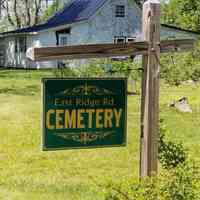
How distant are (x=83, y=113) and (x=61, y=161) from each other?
3608 millimetres

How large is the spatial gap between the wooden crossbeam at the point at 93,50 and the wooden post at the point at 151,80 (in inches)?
2.8

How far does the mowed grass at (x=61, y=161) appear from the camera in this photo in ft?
19.1

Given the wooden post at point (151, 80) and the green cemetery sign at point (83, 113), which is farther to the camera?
the wooden post at point (151, 80)

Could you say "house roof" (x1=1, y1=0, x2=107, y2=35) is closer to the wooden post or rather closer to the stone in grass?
the stone in grass

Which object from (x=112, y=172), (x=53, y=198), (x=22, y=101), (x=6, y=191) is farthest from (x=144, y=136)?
(x=22, y=101)

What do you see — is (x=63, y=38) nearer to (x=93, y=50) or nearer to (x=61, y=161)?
(x=61, y=161)

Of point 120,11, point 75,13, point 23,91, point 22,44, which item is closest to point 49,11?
point 22,44

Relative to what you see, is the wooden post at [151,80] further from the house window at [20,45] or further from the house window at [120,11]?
the house window at [20,45]

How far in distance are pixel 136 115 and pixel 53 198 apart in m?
6.73

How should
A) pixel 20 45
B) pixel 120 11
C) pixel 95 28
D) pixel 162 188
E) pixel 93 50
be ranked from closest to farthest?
pixel 162 188 < pixel 93 50 < pixel 95 28 < pixel 120 11 < pixel 20 45

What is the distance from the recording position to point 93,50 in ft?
12.9

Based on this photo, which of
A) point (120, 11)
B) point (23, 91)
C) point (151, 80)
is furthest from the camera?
point (120, 11)

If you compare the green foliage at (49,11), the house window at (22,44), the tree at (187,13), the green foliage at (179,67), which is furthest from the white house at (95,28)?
the green foliage at (49,11)

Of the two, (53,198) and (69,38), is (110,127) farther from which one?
(69,38)
